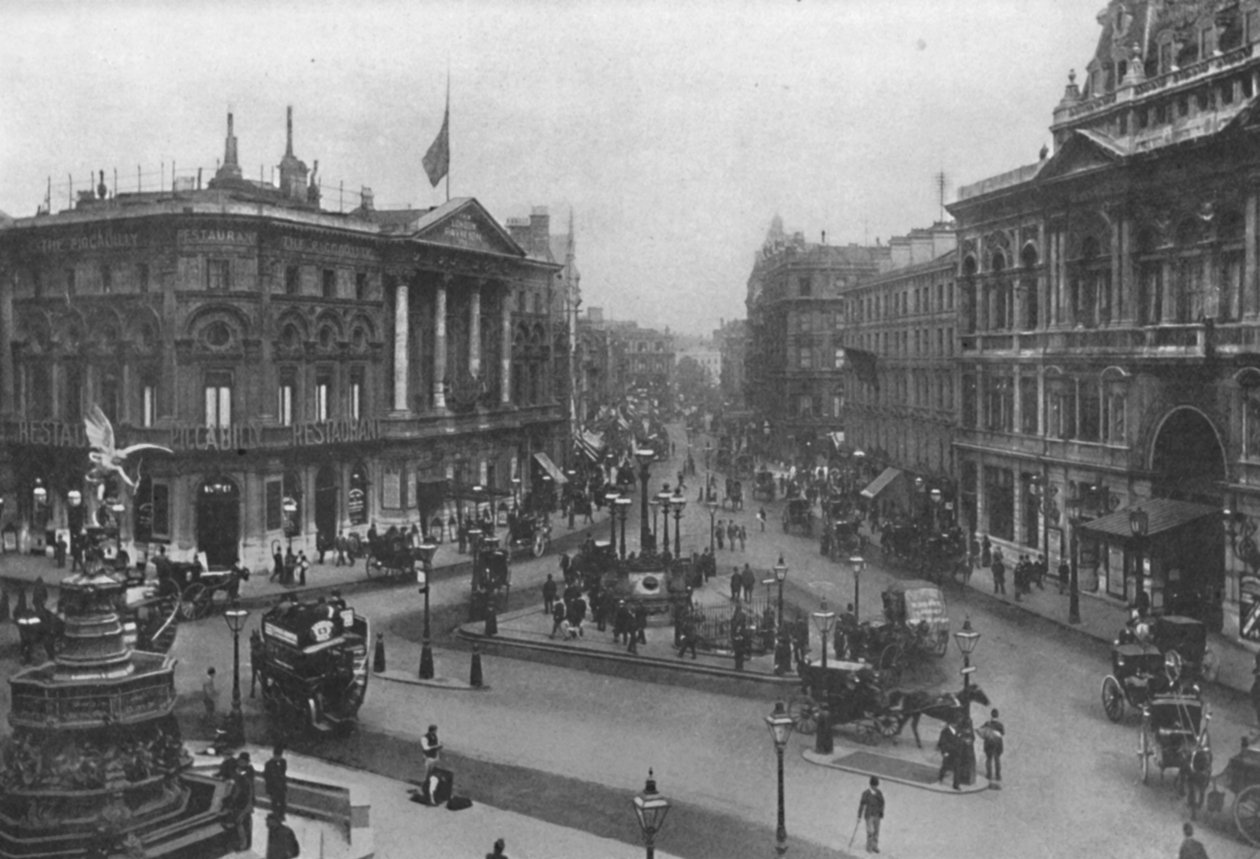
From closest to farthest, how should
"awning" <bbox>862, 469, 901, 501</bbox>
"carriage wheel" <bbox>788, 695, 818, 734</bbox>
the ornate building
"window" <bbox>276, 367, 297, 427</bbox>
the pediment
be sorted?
"carriage wheel" <bbox>788, 695, 818, 734</bbox> < the ornate building < "window" <bbox>276, 367, 297, 427</bbox> < the pediment < "awning" <bbox>862, 469, 901, 501</bbox>

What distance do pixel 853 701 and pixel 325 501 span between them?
31.8 meters

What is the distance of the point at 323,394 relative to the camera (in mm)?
50844

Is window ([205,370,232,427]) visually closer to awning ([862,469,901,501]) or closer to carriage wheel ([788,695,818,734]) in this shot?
carriage wheel ([788,695,818,734])

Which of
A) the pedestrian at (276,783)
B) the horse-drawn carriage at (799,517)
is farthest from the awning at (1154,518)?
the pedestrian at (276,783)

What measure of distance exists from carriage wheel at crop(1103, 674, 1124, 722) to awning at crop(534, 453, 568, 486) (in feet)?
138

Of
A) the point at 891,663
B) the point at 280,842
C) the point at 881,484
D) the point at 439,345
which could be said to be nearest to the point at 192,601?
the point at 280,842

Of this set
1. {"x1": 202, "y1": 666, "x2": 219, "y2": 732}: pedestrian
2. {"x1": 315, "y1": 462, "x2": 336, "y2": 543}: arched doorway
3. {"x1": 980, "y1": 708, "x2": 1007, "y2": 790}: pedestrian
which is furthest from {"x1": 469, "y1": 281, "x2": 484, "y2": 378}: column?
{"x1": 980, "y1": 708, "x2": 1007, "y2": 790}: pedestrian

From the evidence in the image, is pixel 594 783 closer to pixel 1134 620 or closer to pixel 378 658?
pixel 378 658

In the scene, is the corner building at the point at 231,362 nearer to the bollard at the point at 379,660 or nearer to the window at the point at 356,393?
the window at the point at 356,393

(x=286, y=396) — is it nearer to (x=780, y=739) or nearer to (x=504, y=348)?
(x=504, y=348)

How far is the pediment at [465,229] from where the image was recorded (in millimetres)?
55219

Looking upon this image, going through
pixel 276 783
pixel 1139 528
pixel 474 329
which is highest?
pixel 474 329

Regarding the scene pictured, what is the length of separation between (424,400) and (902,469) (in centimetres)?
2638

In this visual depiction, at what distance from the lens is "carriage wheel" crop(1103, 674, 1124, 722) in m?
25.3
